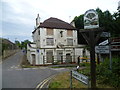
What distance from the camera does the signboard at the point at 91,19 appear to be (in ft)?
17.2

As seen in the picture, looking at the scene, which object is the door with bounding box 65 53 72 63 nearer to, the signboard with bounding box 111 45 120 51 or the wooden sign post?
the signboard with bounding box 111 45 120 51

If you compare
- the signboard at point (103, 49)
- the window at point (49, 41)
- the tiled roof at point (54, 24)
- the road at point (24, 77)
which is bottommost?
the road at point (24, 77)

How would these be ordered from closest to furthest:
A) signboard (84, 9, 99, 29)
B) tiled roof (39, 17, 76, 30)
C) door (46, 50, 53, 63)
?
signboard (84, 9, 99, 29), door (46, 50, 53, 63), tiled roof (39, 17, 76, 30)

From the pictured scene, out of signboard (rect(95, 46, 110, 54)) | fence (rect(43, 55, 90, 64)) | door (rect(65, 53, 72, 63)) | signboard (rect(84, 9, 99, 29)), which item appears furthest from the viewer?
door (rect(65, 53, 72, 63))

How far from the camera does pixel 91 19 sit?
211 inches

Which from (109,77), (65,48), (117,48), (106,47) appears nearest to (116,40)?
(117,48)

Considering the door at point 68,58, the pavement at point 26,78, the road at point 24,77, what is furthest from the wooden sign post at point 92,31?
the door at point 68,58

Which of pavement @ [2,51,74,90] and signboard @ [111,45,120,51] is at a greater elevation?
signboard @ [111,45,120,51]

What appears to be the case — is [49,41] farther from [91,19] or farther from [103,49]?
[91,19]

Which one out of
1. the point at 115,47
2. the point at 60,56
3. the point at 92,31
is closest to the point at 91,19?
the point at 92,31

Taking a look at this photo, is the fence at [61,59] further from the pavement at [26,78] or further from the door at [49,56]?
the pavement at [26,78]

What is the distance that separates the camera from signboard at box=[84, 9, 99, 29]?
5.25m

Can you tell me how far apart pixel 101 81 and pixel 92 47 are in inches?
97.3

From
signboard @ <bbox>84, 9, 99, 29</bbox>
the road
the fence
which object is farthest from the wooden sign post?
the fence
